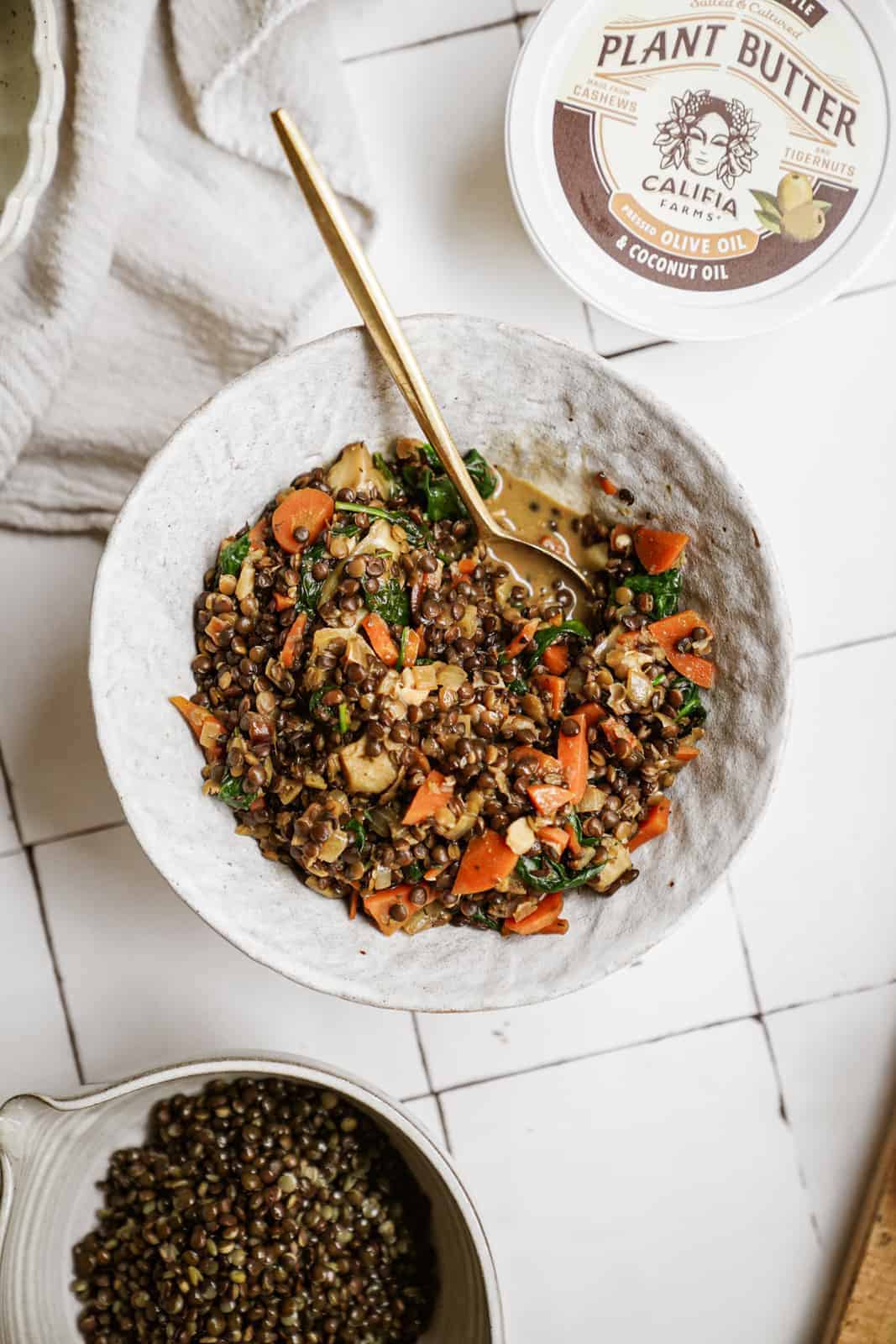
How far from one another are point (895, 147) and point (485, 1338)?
1.86 metres

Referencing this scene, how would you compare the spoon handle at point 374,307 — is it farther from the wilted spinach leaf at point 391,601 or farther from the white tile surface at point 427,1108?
the white tile surface at point 427,1108

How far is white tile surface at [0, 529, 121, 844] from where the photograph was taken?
1837 mm

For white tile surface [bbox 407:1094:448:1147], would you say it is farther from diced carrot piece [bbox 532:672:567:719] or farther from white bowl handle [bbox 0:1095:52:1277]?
diced carrot piece [bbox 532:672:567:719]

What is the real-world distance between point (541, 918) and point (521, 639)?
392 mm

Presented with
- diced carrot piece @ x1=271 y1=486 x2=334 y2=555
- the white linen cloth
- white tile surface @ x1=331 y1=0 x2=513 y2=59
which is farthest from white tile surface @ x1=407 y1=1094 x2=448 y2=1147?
white tile surface @ x1=331 y1=0 x2=513 y2=59

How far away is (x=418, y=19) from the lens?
70.4 inches

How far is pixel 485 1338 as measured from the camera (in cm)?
158

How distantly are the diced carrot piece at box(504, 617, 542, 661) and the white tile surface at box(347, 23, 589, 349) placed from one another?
571 millimetres

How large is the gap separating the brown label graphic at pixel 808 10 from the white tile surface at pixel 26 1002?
182 cm

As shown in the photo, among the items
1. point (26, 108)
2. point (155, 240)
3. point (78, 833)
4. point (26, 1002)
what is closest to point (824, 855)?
point (78, 833)

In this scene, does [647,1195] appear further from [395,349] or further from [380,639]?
[395,349]

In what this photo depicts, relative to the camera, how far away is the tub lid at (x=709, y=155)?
1.62 m

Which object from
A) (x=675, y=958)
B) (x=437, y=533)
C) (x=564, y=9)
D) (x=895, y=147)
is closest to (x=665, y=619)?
(x=437, y=533)

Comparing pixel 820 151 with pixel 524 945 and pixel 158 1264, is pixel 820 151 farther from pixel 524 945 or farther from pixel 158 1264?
pixel 158 1264
